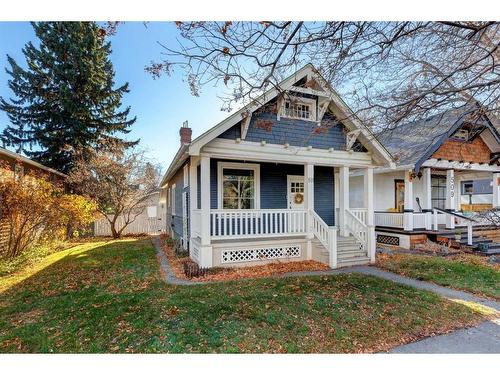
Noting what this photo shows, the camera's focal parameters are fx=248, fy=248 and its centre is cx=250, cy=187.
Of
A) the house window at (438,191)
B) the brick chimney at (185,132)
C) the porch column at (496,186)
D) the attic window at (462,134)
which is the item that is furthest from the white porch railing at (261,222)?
the porch column at (496,186)

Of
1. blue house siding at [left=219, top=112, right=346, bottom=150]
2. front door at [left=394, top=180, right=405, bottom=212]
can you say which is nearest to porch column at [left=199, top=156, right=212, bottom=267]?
blue house siding at [left=219, top=112, right=346, bottom=150]

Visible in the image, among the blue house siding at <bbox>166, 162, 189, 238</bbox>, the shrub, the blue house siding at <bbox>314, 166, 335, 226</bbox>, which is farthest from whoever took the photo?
the blue house siding at <bbox>166, 162, 189, 238</bbox>

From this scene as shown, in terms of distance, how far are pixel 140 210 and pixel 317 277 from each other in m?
12.9

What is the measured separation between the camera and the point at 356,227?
27.9 feet

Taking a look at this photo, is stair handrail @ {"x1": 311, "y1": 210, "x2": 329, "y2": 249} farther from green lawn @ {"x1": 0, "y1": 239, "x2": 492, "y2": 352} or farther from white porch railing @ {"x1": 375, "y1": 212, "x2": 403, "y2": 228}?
white porch railing @ {"x1": 375, "y1": 212, "x2": 403, "y2": 228}

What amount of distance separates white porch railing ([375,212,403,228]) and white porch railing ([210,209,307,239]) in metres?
5.64

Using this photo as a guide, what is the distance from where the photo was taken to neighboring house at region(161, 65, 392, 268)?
7.09 metres

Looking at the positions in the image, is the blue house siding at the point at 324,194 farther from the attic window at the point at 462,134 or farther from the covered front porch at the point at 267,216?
the attic window at the point at 462,134

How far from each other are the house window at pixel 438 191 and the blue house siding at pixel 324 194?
7.36 meters

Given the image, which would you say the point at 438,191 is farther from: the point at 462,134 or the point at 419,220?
the point at 419,220

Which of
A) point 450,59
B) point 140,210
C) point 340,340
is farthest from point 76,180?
point 450,59

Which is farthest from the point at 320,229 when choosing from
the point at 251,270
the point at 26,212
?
the point at 26,212

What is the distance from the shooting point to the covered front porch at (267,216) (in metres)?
7.26
